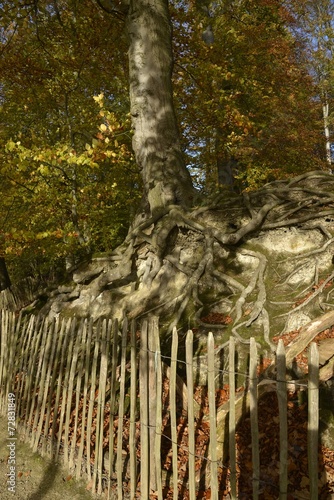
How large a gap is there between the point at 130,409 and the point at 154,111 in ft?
18.5

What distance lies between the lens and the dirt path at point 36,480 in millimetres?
3601

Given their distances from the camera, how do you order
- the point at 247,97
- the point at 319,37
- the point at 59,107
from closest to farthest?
the point at 59,107 < the point at 247,97 < the point at 319,37

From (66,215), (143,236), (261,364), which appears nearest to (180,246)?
(143,236)

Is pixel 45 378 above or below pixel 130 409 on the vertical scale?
above

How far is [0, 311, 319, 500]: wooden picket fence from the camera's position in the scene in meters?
2.23

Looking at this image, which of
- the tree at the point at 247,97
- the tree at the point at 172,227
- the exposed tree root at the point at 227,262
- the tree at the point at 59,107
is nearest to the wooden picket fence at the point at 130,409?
the exposed tree root at the point at 227,262

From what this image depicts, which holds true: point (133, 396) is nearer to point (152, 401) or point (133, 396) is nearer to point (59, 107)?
point (152, 401)

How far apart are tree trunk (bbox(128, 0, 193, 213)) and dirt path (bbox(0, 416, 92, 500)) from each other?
443 centimetres

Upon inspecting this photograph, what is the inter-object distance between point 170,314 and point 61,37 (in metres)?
8.92

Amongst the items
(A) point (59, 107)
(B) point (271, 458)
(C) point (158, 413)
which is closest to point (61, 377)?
(C) point (158, 413)

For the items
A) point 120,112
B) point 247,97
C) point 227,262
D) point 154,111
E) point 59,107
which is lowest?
point 227,262

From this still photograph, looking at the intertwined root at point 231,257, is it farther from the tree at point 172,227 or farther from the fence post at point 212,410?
the fence post at point 212,410

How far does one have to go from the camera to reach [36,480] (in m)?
3.88

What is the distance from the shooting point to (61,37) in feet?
32.9
